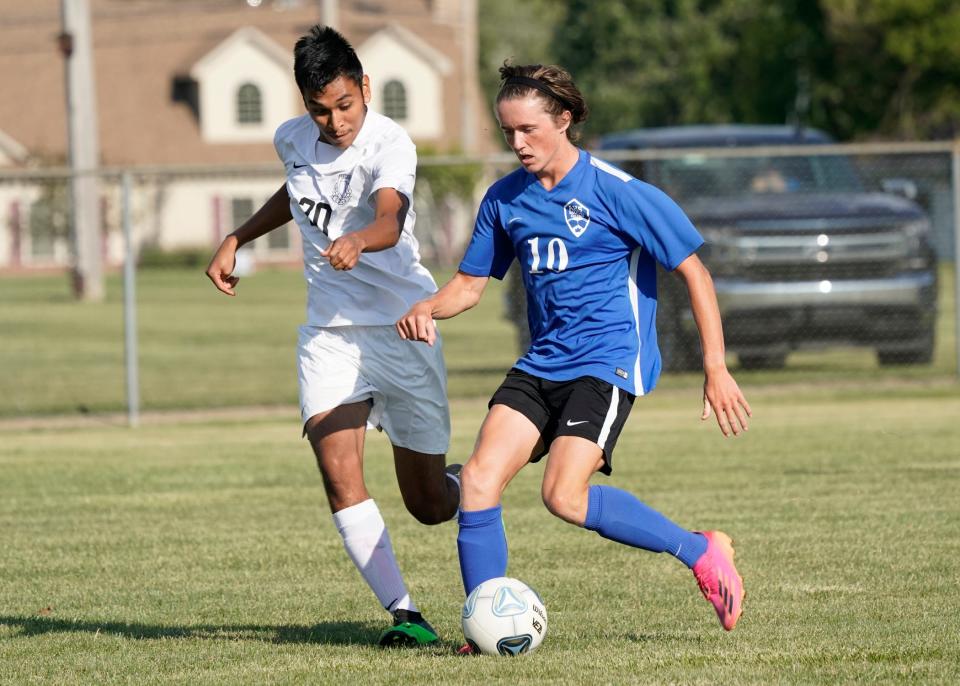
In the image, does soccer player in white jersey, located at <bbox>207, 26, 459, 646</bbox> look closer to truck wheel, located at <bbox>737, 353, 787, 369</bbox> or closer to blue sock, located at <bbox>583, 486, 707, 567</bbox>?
blue sock, located at <bbox>583, 486, 707, 567</bbox>

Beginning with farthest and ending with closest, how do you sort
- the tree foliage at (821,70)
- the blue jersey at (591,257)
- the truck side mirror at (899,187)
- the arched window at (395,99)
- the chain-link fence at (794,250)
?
the arched window at (395,99)
the tree foliage at (821,70)
the truck side mirror at (899,187)
the chain-link fence at (794,250)
the blue jersey at (591,257)

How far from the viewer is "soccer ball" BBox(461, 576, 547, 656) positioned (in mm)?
5348

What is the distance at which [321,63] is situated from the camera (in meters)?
5.70

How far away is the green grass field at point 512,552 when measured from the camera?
544cm

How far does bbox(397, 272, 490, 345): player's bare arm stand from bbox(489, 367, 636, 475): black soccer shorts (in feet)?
0.95

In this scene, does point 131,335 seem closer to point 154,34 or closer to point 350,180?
point 350,180

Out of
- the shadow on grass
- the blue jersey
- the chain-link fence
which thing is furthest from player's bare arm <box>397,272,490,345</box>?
the chain-link fence

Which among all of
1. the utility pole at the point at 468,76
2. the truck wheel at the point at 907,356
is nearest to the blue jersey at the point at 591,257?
the truck wheel at the point at 907,356

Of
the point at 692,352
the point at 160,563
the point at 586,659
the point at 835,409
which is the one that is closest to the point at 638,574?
the point at 586,659

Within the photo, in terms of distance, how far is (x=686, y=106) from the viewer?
5953 cm

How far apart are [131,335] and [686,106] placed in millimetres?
47648

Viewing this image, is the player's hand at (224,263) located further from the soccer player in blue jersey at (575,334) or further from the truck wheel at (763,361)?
the truck wheel at (763,361)

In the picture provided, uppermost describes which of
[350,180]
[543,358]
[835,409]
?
[350,180]

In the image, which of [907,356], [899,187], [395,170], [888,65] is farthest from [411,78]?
[395,170]
